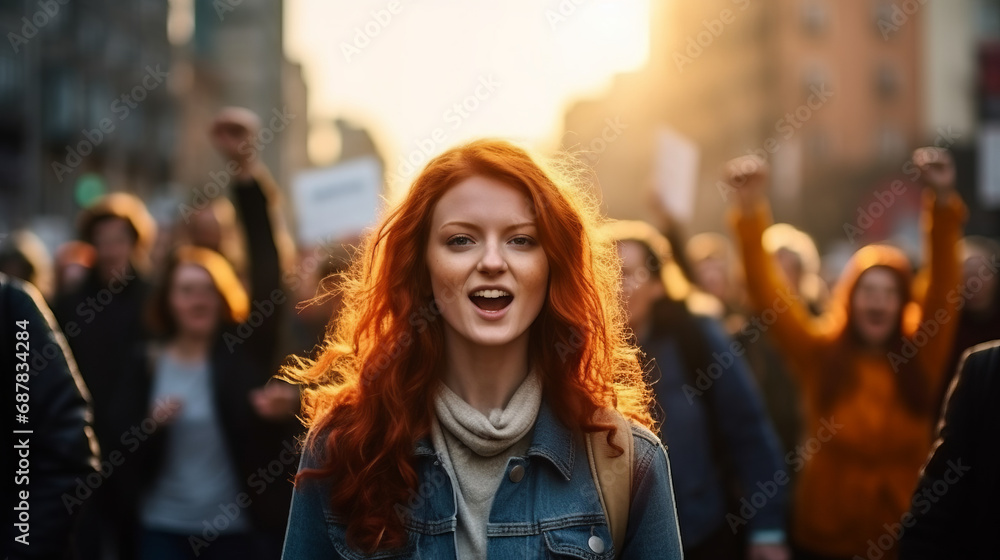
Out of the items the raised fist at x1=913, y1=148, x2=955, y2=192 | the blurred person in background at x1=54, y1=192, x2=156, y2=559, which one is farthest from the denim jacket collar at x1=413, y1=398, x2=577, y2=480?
the blurred person in background at x1=54, y1=192, x2=156, y2=559

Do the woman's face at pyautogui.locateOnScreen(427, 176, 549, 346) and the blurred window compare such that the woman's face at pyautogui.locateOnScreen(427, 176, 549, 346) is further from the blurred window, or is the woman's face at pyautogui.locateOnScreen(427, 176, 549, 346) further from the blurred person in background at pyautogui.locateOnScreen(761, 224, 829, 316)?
the blurred window

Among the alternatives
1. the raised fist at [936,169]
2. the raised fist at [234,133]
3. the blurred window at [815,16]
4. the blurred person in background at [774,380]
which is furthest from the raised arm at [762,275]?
the blurred window at [815,16]

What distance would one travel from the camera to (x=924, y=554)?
312cm

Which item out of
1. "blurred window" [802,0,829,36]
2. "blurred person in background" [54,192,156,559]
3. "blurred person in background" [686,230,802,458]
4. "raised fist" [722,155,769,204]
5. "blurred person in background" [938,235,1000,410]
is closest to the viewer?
"raised fist" [722,155,769,204]

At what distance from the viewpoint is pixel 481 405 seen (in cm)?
276

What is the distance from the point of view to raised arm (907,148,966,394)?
15.5 feet

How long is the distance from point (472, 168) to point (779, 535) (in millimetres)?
3011

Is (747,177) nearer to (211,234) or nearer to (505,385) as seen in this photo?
(505,385)

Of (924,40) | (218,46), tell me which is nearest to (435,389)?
(924,40)

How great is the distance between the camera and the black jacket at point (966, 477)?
3.00m

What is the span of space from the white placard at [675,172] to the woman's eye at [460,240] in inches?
187

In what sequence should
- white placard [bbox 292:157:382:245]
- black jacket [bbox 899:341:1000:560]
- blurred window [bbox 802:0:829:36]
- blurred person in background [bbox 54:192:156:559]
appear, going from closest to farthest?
black jacket [bbox 899:341:1000:560]
blurred person in background [bbox 54:192:156:559]
white placard [bbox 292:157:382:245]
blurred window [bbox 802:0:829:36]

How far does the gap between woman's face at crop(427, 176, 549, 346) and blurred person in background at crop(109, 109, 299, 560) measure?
2.78m

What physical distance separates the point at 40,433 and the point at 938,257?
3.69 metres
